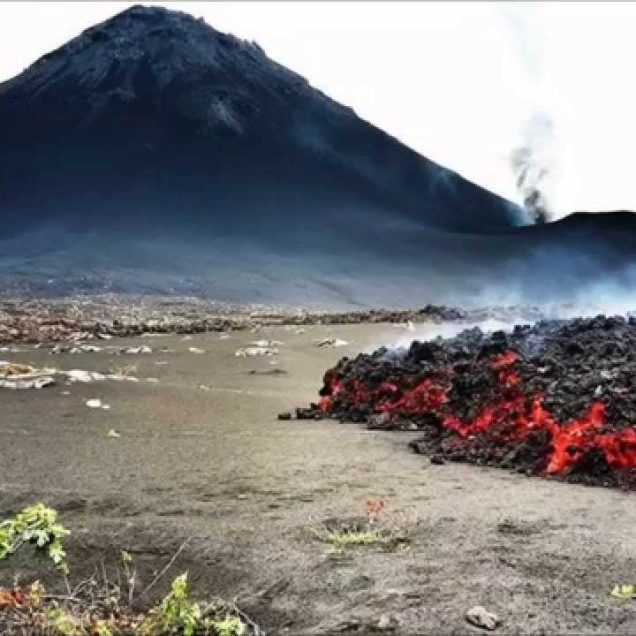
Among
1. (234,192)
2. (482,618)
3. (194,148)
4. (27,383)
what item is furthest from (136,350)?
(194,148)

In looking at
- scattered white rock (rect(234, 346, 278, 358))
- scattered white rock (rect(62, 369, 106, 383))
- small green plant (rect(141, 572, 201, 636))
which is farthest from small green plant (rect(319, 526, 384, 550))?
scattered white rock (rect(234, 346, 278, 358))

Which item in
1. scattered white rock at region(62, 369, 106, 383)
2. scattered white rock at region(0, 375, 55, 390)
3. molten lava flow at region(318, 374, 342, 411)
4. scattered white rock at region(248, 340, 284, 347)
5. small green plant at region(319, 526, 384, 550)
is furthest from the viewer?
scattered white rock at region(248, 340, 284, 347)

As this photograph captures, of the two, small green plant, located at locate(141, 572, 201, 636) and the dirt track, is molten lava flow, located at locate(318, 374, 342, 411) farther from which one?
small green plant, located at locate(141, 572, 201, 636)

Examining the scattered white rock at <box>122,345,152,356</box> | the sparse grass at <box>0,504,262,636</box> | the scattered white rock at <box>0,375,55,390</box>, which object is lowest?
the scattered white rock at <box>122,345,152,356</box>

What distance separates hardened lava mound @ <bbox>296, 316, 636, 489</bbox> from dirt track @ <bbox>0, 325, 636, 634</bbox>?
412 millimetres

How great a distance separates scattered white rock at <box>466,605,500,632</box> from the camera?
15.2 ft

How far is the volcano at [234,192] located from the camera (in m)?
79.5

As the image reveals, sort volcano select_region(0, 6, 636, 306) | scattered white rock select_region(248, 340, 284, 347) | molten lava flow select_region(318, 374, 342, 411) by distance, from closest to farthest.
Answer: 1. molten lava flow select_region(318, 374, 342, 411)
2. scattered white rock select_region(248, 340, 284, 347)
3. volcano select_region(0, 6, 636, 306)

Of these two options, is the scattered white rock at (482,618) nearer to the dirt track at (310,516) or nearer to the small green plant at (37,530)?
the dirt track at (310,516)

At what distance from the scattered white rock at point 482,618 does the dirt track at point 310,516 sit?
0.06 m

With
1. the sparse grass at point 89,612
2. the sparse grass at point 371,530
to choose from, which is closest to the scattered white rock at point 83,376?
the sparse grass at point 371,530

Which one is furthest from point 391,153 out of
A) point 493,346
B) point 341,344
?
point 493,346

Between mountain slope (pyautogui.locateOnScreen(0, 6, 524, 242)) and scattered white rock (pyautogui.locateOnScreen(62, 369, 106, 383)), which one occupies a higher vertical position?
mountain slope (pyautogui.locateOnScreen(0, 6, 524, 242))

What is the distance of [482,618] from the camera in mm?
4664
